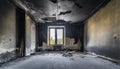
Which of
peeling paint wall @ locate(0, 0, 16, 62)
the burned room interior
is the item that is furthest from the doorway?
peeling paint wall @ locate(0, 0, 16, 62)

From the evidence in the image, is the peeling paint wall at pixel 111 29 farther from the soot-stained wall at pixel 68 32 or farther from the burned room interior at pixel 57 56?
the soot-stained wall at pixel 68 32

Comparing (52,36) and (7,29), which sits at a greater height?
(7,29)

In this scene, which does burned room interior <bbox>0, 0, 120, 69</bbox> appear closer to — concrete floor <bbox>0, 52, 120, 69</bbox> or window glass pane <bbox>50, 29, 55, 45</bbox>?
concrete floor <bbox>0, 52, 120, 69</bbox>

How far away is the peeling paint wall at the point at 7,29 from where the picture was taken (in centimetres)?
543

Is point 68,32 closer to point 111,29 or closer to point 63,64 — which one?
point 111,29

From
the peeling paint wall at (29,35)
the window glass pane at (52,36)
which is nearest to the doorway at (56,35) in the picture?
the window glass pane at (52,36)

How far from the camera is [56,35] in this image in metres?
12.9

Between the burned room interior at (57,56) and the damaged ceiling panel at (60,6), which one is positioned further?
the damaged ceiling panel at (60,6)

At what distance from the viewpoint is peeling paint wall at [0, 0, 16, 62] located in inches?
214

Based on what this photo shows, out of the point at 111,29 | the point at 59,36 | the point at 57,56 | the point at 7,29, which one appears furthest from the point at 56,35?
the point at 111,29

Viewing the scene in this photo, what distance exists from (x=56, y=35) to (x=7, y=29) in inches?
279

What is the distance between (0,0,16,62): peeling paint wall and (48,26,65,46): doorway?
19.9 feet

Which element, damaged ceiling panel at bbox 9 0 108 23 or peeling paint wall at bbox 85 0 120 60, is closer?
peeling paint wall at bbox 85 0 120 60

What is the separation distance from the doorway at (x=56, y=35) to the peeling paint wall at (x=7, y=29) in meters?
6.07
